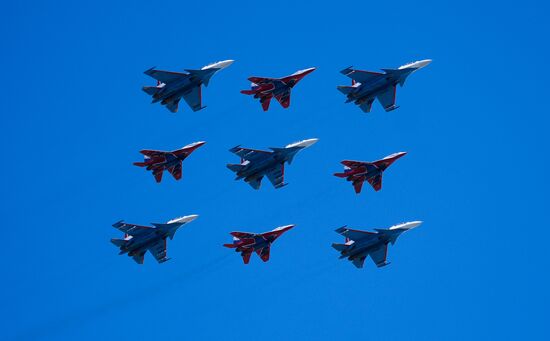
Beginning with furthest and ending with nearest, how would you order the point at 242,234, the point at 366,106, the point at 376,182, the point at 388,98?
the point at 388,98
the point at 366,106
the point at 376,182
the point at 242,234

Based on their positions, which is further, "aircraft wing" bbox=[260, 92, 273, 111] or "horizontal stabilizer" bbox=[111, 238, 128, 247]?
"aircraft wing" bbox=[260, 92, 273, 111]

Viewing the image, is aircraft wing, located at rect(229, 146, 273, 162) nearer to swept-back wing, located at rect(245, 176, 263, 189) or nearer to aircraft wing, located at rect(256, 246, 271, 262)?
swept-back wing, located at rect(245, 176, 263, 189)

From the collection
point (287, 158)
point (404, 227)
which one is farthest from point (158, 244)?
point (404, 227)

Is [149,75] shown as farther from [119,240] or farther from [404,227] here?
[404,227]

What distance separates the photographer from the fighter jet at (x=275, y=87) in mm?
149750

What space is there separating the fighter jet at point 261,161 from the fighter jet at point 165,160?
16.1ft

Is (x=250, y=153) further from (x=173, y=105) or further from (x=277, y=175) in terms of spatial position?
(x=173, y=105)

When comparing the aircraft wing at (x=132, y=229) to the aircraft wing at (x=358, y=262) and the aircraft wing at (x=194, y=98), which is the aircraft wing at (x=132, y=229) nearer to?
the aircraft wing at (x=194, y=98)

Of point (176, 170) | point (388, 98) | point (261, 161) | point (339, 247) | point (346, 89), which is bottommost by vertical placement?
point (339, 247)

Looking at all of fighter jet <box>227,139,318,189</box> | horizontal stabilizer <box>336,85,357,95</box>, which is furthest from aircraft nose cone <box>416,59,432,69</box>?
fighter jet <box>227,139,318,189</box>

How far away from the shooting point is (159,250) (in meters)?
149

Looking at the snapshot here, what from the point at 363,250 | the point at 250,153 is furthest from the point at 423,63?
the point at 363,250

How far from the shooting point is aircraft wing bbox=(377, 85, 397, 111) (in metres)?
153

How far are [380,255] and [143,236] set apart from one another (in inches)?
941
